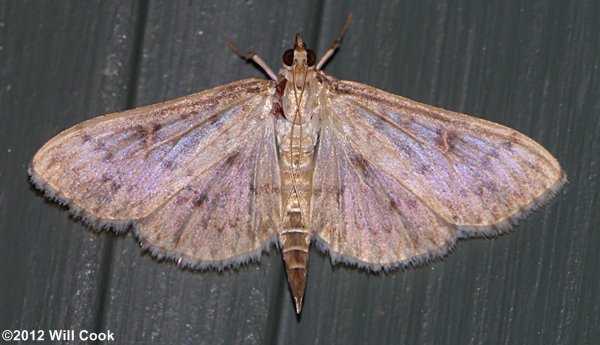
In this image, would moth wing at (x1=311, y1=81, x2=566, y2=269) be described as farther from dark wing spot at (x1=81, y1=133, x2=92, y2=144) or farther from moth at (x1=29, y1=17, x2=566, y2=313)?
dark wing spot at (x1=81, y1=133, x2=92, y2=144)

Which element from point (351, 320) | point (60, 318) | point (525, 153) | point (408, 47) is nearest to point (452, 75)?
point (408, 47)

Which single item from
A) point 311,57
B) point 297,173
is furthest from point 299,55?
point 297,173

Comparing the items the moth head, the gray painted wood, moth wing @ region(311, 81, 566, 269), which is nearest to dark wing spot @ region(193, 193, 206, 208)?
the gray painted wood

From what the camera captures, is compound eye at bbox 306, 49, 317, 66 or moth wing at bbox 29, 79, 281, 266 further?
compound eye at bbox 306, 49, 317, 66

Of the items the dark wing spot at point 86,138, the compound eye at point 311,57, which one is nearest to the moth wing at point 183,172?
the dark wing spot at point 86,138

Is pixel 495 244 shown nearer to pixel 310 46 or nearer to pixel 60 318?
pixel 310 46

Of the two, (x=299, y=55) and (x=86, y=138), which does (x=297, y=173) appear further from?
(x=86, y=138)

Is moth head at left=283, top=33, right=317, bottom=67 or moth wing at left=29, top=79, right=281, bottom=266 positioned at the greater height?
moth head at left=283, top=33, right=317, bottom=67
